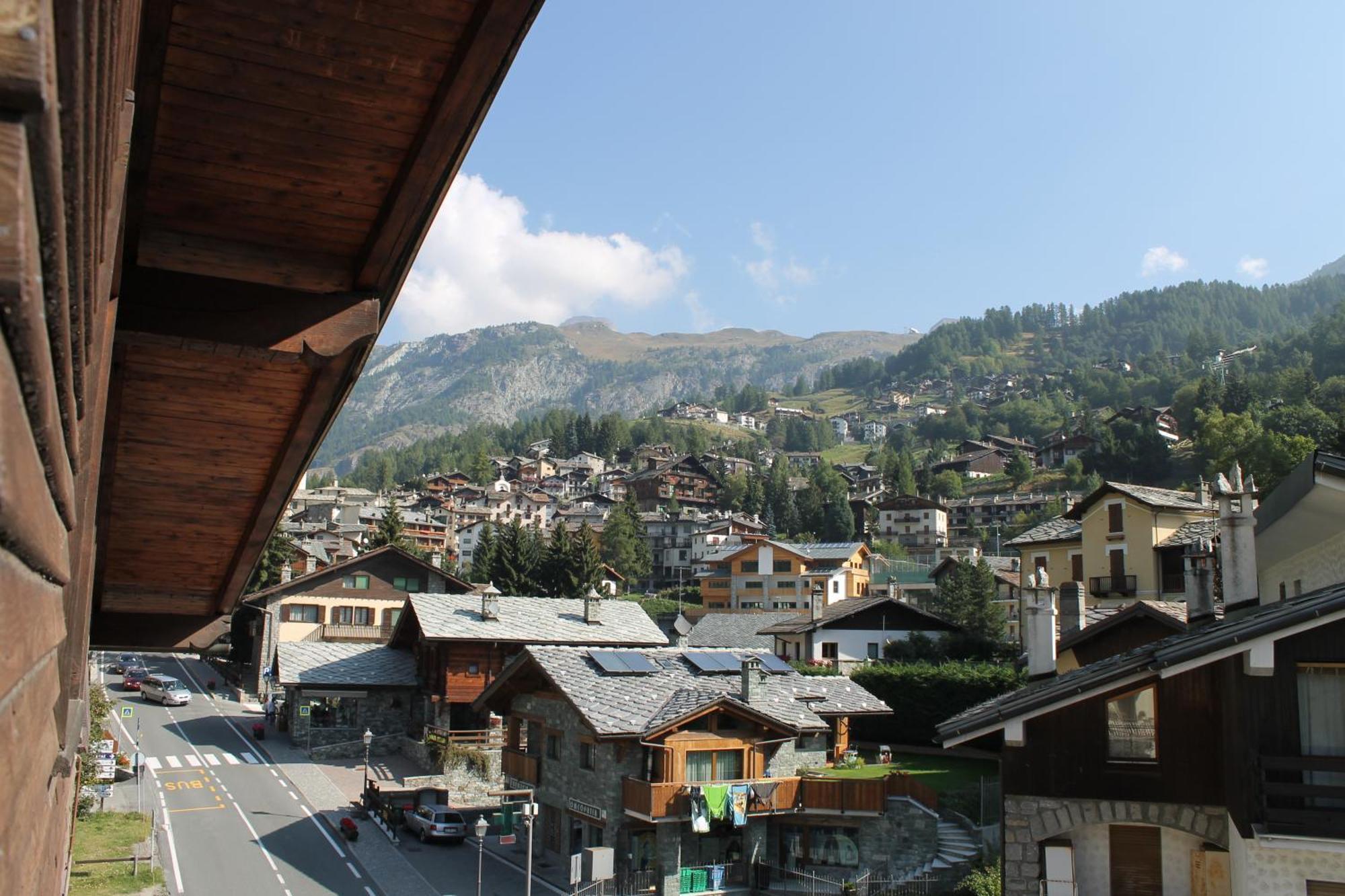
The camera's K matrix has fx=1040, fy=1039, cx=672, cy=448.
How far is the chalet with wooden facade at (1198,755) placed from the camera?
15648mm

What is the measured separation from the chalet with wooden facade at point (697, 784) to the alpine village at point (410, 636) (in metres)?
0.15

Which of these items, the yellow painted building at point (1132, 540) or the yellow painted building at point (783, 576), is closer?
the yellow painted building at point (1132, 540)

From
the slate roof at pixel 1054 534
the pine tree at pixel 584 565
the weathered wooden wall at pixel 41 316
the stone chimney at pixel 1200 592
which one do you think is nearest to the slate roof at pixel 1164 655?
the stone chimney at pixel 1200 592

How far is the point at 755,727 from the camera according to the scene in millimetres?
34938

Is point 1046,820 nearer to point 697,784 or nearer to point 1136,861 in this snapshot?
point 1136,861

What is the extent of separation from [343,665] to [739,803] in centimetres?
2768

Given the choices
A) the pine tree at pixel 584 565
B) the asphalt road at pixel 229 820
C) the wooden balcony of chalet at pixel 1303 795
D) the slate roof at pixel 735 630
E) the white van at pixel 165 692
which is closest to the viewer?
the wooden balcony of chalet at pixel 1303 795

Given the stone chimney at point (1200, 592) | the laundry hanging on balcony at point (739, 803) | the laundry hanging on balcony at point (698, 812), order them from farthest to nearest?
the laundry hanging on balcony at point (739, 803) < the laundry hanging on balcony at point (698, 812) < the stone chimney at point (1200, 592)

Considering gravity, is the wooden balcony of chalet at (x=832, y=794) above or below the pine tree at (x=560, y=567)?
below

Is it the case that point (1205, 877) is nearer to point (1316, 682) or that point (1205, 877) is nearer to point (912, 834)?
point (1316, 682)

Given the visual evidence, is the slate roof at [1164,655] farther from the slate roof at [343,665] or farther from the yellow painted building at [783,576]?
the yellow painted building at [783,576]

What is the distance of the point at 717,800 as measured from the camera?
3297cm

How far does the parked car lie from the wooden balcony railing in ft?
8.19

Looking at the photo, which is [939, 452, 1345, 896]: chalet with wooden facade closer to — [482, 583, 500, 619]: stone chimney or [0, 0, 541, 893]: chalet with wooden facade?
[0, 0, 541, 893]: chalet with wooden facade
